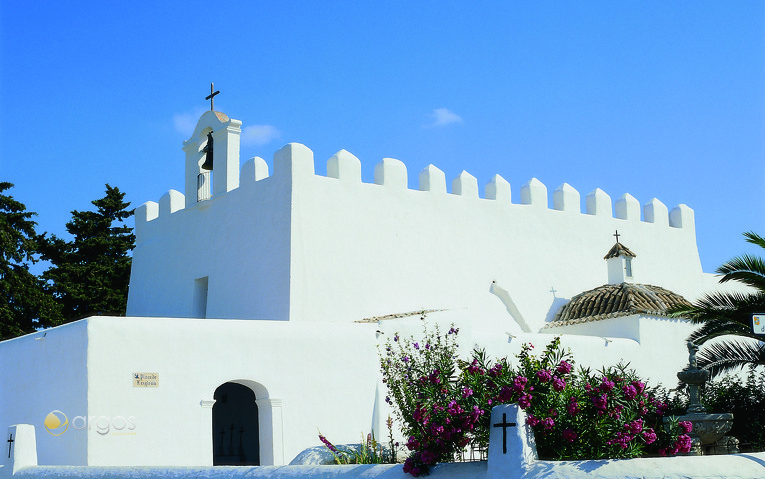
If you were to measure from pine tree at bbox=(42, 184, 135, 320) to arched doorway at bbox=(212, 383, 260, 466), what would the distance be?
1034 centimetres

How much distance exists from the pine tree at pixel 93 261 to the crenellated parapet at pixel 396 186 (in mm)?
5843

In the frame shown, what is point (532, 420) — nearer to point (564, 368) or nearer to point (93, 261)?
point (564, 368)

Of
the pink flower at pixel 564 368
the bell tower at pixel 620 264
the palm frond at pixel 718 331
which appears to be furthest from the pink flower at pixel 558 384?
the bell tower at pixel 620 264

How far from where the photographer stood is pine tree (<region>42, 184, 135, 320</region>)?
2823 centimetres

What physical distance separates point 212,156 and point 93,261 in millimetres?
11507

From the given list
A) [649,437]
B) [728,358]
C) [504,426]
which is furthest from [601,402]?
[728,358]

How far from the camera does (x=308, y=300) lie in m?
17.7

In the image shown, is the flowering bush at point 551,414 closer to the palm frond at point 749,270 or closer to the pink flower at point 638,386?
the pink flower at point 638,386

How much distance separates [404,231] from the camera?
19547 millimetres

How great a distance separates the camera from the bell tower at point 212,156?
1980cm

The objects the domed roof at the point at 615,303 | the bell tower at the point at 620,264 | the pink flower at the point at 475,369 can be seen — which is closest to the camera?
the pink flower at the point at 475,369

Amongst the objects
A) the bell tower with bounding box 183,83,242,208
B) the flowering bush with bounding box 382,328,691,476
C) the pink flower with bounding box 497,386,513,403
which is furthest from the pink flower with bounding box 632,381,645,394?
the bell tower with bounding box 183,83,242,208

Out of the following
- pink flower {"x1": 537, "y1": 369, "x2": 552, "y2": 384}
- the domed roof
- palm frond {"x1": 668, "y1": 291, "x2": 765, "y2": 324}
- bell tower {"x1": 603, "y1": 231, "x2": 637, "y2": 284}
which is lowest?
pink flower {"x1": 537, "y1": 369, "x2": 552, "y2": 384}

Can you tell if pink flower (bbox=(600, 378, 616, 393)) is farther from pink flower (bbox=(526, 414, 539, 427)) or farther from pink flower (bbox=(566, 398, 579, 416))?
pink flower (bbox=(526, 414, 539, 427))
